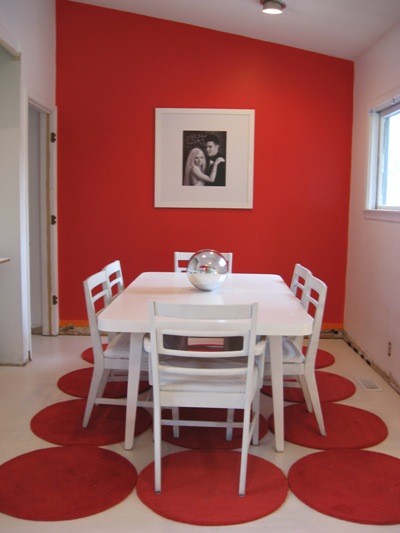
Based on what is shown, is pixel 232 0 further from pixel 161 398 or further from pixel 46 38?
pixel 161 398

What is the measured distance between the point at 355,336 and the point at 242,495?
2660 mm

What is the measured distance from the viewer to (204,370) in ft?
7.64

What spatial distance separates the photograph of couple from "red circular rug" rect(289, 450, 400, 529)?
278 centimetres

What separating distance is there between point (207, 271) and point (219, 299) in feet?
0.71

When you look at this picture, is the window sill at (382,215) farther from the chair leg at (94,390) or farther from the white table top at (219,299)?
the chair leg at (94,390)

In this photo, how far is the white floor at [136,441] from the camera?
2.19 m

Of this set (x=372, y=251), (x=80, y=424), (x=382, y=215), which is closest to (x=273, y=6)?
(x=382, y=215)

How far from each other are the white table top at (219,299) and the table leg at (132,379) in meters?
0.17

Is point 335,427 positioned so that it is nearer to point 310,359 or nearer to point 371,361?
point 310,359

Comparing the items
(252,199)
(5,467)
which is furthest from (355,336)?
(5,467)

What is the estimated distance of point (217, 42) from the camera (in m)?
4.86

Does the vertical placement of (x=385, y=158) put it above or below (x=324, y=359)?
above

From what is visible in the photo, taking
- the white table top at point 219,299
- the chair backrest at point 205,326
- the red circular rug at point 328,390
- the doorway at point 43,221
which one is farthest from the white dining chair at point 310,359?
the doorway at point 43,221

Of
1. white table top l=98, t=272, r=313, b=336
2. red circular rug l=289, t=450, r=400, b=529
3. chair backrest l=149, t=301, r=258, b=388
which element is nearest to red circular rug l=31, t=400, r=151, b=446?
white table top l=98, t=272, r=313, b=336
